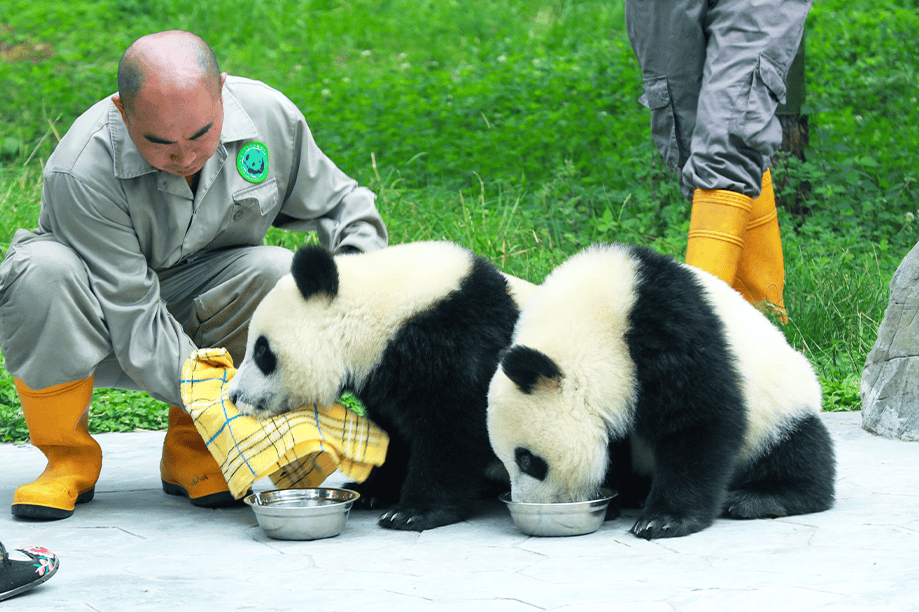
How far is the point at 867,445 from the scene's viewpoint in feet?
12.5

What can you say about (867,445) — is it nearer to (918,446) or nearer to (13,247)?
(918,446)

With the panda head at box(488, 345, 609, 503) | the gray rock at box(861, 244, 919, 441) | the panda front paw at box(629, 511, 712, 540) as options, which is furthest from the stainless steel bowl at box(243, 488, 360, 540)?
the gray rock at box(861, 244, 919, 441)

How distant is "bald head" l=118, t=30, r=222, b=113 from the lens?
2951mm

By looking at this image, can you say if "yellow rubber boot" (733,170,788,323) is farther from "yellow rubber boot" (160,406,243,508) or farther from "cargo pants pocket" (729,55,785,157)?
"yellow rubber boot" (160,406,243,508)

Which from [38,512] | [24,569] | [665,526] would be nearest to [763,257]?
[665,526]

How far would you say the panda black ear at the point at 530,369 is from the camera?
8.54ft

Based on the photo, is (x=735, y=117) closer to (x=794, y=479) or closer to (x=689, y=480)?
(x=794, y=479)

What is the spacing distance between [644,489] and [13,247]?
2.19m

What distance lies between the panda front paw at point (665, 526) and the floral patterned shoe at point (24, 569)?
1.50 metres

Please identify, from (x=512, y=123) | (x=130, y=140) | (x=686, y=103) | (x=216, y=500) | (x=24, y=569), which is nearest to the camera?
(x=24, y=569)

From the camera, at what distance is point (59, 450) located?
328 centimetres

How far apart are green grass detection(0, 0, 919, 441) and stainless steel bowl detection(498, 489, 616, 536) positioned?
7.47 ft

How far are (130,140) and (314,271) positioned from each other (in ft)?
2.70

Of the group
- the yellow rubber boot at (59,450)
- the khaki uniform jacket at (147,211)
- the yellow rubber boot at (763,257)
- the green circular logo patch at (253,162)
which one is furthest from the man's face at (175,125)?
the yellow rubber boot at (763,257)
